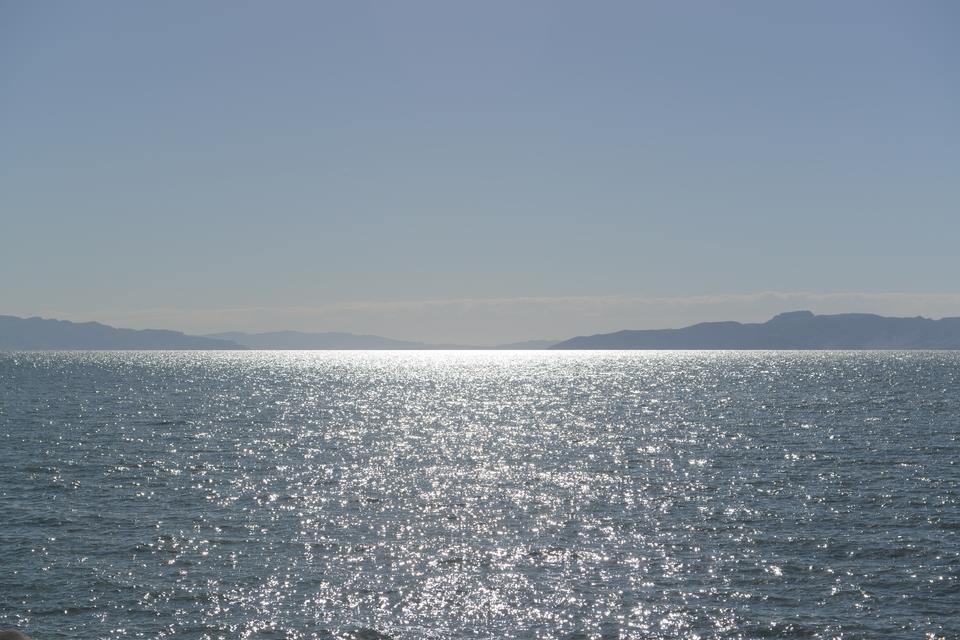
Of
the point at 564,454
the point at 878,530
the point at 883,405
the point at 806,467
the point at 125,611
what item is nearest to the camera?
the point at 125,611

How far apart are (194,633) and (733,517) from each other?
3063cm

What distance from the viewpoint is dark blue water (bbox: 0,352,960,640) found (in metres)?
30.7

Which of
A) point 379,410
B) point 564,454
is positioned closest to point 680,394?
point 379,410

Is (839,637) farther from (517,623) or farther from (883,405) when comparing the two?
(883,405)

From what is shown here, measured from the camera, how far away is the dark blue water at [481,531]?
30703 mm

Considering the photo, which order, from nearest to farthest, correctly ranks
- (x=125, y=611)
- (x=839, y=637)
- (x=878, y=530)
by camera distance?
(x=839, y=637)
(x=125, y=611)
(x=878, y=530)

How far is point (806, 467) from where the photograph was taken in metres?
63.3

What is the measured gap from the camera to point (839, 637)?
28.5 m

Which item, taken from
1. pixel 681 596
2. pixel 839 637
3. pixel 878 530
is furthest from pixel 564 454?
pixel 839 637

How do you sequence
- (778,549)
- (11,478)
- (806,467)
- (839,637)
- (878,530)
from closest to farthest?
(839,637), (778,549), (878,530), (11,478), (806,467)

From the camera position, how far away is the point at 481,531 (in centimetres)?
4288

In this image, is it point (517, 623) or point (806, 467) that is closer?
point (517, 623)

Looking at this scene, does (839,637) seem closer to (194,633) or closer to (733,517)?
(733,517)

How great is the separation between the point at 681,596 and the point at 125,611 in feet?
73.7
